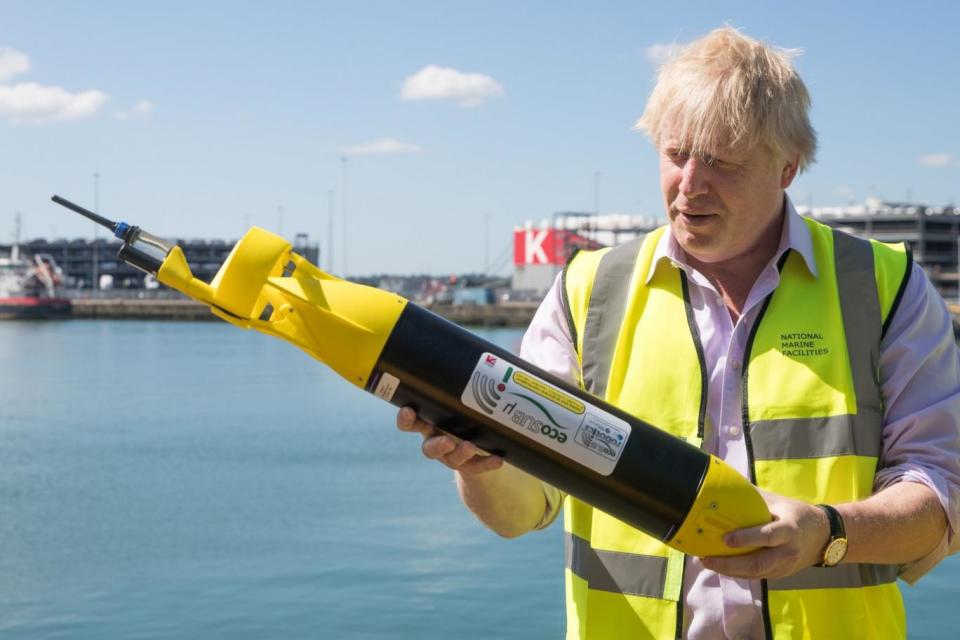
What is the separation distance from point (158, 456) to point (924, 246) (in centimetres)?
8400

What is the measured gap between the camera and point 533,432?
2.50 metres

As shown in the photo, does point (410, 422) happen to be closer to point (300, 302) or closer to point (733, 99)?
point (300, 302)

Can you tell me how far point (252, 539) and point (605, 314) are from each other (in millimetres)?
12472

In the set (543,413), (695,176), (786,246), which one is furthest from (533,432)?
(786,246)

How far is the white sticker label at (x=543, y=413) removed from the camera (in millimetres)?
2480

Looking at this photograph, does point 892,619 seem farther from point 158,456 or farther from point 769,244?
point 158,456

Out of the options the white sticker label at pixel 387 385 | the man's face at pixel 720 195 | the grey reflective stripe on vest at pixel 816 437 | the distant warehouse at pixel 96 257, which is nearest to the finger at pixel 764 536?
the grey reflective stripe on vest at pixel 816 437

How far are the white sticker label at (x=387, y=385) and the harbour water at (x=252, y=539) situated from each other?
7.97 meters

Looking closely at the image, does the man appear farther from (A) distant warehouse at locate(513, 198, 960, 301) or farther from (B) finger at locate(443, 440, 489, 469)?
(A) distant warehouse at locate(513, 198, 960, 301)

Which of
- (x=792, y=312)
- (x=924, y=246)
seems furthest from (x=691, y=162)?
(x=924, y=246)

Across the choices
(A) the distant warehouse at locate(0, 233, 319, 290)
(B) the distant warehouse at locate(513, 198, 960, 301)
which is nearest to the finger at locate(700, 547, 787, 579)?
(B) the distant warehouse at locate(513, 198, 960, 301)

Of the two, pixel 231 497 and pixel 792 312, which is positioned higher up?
pixel 792 312

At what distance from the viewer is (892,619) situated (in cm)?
261

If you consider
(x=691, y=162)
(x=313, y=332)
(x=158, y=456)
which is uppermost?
(x=691, y=162)
